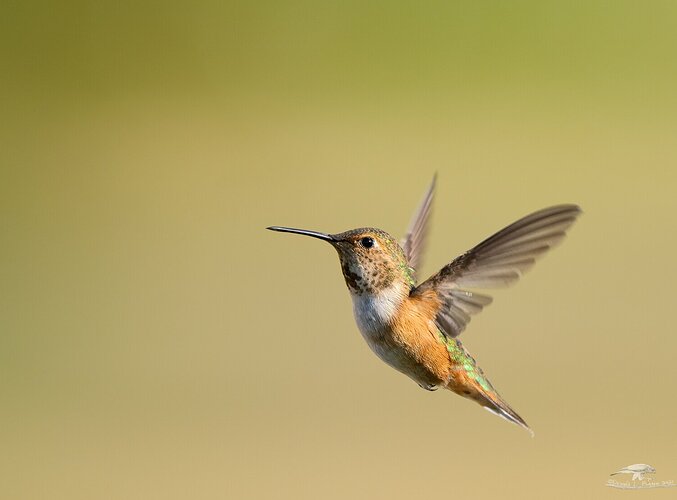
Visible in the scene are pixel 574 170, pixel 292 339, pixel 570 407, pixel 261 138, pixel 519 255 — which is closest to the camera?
pixel 519 255

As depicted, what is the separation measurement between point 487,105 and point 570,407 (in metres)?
2.61

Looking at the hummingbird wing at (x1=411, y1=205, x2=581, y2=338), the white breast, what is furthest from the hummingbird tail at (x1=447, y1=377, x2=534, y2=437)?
the white breast

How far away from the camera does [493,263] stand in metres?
1.07

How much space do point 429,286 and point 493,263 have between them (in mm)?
109

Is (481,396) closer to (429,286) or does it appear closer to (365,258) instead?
(429,286)

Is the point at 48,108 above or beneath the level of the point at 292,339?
above

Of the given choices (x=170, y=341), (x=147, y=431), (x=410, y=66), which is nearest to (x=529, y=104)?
(x=410, y=66)

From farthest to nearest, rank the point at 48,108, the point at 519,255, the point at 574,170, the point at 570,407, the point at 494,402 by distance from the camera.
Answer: the point at 48,108 < the point at 574,170 < the point at 570,407 < the point at 494,402 < the point at 519,255

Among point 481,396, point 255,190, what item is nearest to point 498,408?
point 481,396

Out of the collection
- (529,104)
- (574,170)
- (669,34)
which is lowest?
(574,170)

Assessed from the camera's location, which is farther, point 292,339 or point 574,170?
point 574,170

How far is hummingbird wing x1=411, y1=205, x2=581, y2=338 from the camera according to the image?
1.00 meters

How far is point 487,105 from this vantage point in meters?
5.99

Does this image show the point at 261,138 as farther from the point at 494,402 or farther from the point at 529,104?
the point at 494,402
